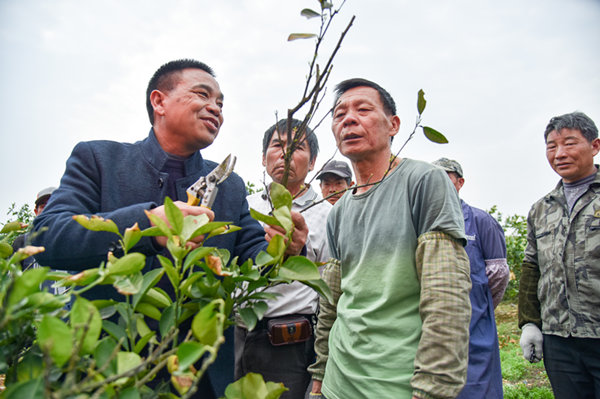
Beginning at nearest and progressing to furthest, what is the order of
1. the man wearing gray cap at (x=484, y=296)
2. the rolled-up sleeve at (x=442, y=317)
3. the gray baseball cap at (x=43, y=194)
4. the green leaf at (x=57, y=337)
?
the green leaf at (x=57, y=337) → the rolled-up sleeve at (x=442, y=317) → the man wearing gray cap at (x=484, y=296) → the gray baseball cap at (x=43, y=194)

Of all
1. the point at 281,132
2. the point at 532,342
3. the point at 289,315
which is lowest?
the point at 532,342

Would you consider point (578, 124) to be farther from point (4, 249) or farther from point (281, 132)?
point (4, 249)

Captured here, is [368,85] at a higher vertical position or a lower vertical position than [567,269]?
higher

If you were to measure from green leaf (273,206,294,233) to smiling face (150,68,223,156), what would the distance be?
934mm

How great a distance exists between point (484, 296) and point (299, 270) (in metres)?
2.27

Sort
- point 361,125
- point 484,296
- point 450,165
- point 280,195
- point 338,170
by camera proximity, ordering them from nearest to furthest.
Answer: point 280,195, point 361,125, point 484,296, point 450,165, point 338,170

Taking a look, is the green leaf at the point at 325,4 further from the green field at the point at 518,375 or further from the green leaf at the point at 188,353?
the green field at the point at 518,375

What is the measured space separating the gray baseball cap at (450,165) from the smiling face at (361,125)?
1849mm

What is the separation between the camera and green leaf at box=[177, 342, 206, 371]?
57 cm

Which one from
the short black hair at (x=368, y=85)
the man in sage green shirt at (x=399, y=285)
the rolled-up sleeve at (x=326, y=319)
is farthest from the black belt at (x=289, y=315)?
the short black hair at (x=368, y=85)

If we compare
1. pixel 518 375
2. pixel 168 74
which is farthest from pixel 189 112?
pixel 518 375

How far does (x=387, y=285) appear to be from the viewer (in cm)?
149

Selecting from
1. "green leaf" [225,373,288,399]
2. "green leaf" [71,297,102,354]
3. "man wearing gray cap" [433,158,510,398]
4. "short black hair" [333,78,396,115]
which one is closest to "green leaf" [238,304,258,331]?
"green leaf" [225,373,288,399]

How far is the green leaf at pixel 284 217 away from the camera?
2.78 feet
